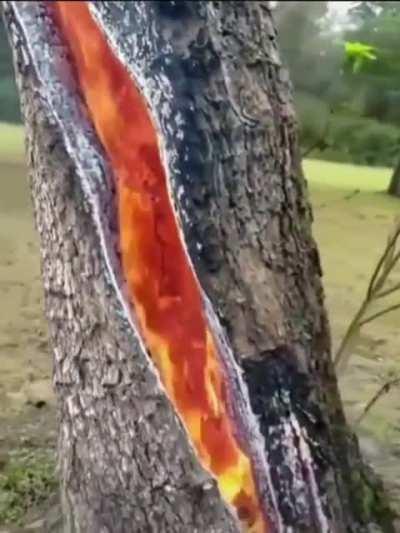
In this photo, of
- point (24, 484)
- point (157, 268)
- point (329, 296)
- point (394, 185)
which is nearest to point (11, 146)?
point (329, 296)

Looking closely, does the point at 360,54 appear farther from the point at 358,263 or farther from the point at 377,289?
the point at 358,263

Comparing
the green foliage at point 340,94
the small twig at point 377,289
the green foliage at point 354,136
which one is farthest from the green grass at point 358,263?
the small twig at point 377,289

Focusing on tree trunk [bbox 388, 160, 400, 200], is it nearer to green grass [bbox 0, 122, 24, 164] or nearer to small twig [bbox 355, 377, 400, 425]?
green grass [bbox 0, 122, 24, 164]

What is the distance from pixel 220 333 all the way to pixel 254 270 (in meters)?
0.12

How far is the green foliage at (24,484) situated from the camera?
106 inches

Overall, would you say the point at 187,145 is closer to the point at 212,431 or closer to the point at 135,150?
the point at 135,150

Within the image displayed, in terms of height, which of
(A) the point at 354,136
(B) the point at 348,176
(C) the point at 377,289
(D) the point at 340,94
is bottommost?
(B) the point at 348,176

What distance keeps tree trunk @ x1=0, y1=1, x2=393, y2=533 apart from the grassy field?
0.86 m

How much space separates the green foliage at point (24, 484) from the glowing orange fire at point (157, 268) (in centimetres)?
78

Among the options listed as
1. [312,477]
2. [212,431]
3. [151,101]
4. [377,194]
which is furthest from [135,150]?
[377,194]

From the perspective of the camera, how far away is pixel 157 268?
77.4 inches

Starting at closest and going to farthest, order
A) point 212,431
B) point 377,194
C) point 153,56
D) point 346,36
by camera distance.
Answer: point 153,56 < point 212,431 < point 346,36 < point 377,194

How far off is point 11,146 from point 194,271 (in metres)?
4.68

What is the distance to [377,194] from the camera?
859 cm
